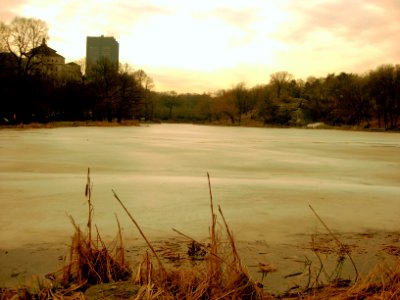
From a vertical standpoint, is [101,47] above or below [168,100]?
above

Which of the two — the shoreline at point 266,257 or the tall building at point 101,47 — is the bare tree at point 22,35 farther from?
the tall building at point 101,47

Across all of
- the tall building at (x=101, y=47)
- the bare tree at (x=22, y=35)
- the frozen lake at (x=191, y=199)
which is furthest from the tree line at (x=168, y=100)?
the tall building at (x=101, y=47)

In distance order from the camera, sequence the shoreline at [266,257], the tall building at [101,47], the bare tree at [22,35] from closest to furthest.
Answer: the shoreline at [266,257], the bare tree at [22,35], the tall building at [101,47]

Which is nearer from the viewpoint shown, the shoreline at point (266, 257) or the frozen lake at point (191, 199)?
the shoreline at point (266, 257)

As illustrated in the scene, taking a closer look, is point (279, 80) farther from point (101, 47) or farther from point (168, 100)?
point (101, 47)

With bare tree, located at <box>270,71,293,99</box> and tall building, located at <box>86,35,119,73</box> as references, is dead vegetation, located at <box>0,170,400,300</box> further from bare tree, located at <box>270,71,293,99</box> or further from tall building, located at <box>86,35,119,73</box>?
tall building, located at <box>86,35,119,73</box>

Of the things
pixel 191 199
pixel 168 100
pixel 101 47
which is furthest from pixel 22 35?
pixel 101 47

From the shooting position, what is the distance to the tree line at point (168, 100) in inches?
1516

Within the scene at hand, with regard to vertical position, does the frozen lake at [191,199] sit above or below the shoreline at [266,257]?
above

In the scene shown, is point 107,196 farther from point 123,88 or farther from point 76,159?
A: point 123,88

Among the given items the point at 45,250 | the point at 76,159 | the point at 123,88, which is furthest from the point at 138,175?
the point at 123,88

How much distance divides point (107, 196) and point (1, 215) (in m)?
1.32

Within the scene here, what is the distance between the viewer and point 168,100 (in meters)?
106

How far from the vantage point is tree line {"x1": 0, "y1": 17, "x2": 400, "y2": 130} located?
1516 inches
